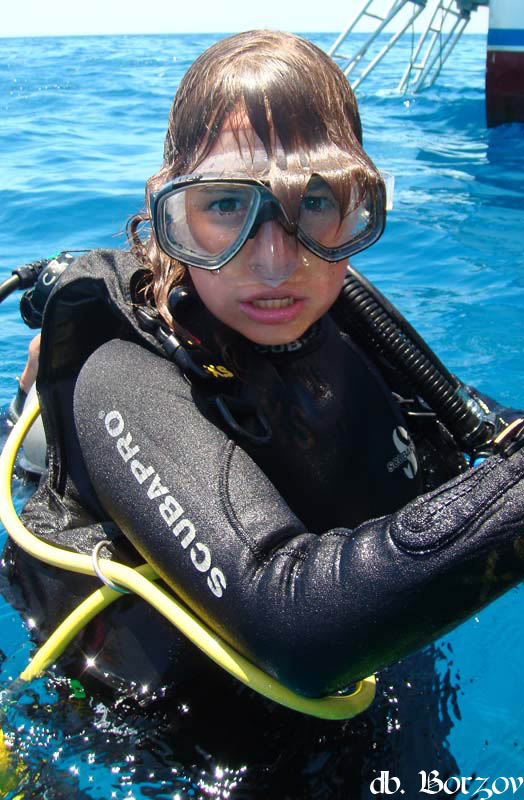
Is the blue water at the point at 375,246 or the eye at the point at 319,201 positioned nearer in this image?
the eye at the point at 319,201

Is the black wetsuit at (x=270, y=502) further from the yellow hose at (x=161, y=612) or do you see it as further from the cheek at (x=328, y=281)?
the cheek at (x=328, y=281)

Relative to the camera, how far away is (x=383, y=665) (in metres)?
1.37

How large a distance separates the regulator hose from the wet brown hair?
465 millimetres

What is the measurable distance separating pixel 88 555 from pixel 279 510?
48 centimetres

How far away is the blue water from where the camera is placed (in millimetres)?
1818

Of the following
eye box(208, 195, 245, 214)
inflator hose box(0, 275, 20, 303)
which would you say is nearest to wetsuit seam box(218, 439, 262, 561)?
eye box(208, 195, 245, 214)

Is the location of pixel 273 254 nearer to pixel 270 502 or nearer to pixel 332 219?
pixel 332 219

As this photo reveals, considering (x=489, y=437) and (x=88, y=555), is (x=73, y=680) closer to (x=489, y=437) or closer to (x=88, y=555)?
(x=88, y=555)

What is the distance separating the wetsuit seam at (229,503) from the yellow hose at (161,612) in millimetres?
202

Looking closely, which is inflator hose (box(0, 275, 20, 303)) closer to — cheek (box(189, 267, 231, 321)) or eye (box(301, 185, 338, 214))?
Result: cheek (box(189, 267, 231, 321))

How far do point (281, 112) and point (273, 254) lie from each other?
0.25m

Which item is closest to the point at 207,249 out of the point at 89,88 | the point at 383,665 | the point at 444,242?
the point at 383,665

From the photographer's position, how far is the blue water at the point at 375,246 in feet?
5.97

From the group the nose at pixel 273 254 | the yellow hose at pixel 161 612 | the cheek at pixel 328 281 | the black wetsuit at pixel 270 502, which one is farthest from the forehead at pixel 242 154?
the yellow hose at pixel 161 612
